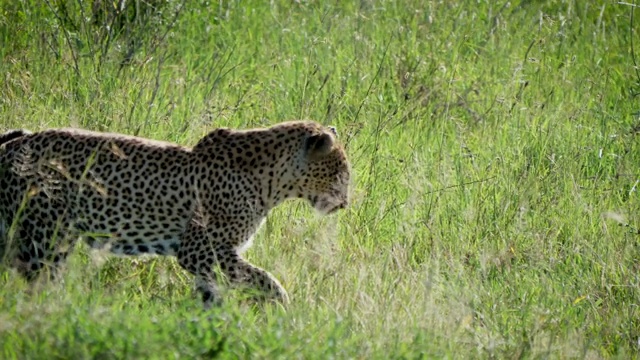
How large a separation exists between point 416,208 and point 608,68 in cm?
336

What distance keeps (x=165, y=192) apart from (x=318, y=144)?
2.74 feet

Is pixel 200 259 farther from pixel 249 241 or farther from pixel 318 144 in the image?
pixel 318 144

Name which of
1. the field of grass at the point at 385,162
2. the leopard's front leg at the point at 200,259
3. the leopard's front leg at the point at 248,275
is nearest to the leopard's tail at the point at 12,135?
the field of grass at the point at 385,162

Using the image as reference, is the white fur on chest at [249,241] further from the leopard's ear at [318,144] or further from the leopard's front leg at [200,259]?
the leopard's ear at [318,144]

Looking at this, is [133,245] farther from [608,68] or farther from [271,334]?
[608,68]

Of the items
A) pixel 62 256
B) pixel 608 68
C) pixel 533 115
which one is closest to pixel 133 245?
pixel 62 256

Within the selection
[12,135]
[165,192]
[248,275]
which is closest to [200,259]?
[248,275]

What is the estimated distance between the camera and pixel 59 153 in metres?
7.06

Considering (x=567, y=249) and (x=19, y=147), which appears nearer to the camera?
(x=19, y=147)

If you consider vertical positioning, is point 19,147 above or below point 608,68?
above

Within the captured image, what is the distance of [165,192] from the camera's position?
7.18 metres

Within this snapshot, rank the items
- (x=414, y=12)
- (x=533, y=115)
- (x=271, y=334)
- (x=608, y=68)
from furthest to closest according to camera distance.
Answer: (x=414, y=12) < (x=608, y=68) < (x=533, y=115) < (x=271, y=334)

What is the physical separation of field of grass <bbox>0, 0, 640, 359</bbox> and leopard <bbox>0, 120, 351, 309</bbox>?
0.16 m

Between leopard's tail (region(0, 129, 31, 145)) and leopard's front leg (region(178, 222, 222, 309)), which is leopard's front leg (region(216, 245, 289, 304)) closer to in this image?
leopard's front leg (region(178, 222, 222, 309))
